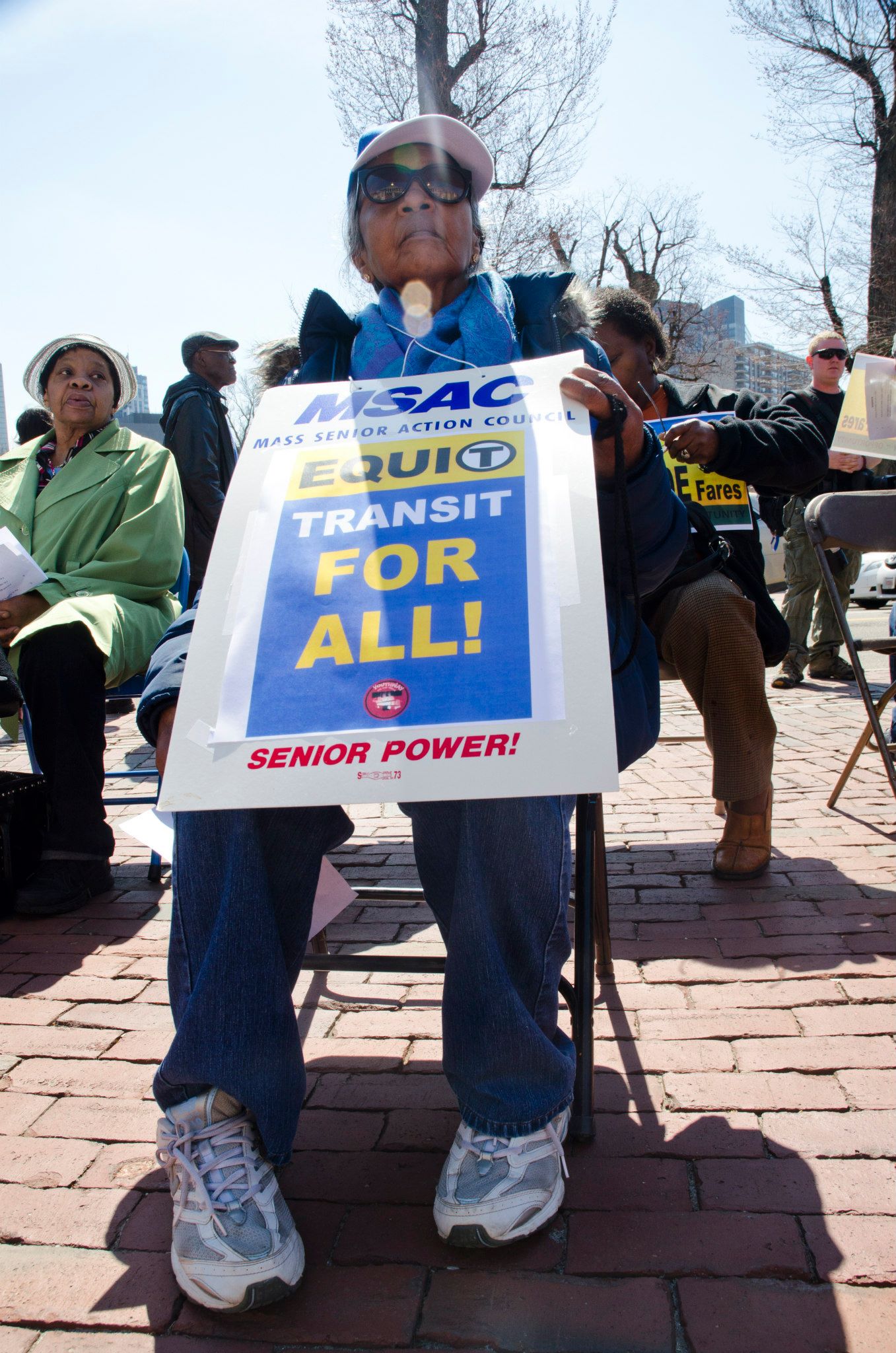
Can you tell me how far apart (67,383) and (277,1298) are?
3.27m

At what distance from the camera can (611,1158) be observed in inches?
67.2

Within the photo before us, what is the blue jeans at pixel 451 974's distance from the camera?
4.88ft

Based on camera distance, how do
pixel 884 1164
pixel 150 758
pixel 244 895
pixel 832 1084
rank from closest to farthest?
pixel 244 895 < pixel 884 1164 < pixel 832 1084 < pixel 150 758

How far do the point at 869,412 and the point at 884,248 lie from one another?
13.2 meters

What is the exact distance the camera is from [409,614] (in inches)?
56.4

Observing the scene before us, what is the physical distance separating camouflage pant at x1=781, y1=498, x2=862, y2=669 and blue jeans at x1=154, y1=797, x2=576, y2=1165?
6.02 meters

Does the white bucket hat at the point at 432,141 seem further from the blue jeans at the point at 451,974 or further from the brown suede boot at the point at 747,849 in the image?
the brown suede boot at the point at 747,849

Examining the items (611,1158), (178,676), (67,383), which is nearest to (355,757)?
(178,676)

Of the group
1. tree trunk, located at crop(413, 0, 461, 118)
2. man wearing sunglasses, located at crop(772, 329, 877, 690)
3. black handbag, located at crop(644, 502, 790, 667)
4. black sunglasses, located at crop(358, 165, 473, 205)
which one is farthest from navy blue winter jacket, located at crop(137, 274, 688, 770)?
tree trunk, located at crop(413, 0, 461, 118)

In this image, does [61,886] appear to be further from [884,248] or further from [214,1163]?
[884,248]

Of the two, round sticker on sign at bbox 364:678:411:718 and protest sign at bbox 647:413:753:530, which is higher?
protest sign at bbox 647:413:753:530

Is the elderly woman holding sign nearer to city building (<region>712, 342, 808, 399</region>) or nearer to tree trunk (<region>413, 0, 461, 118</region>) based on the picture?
tree trunk (<region>413, 0, 461, 118</region>)

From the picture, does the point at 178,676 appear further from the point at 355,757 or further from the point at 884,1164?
the point at 884,1164

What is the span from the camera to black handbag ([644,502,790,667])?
121 inches
